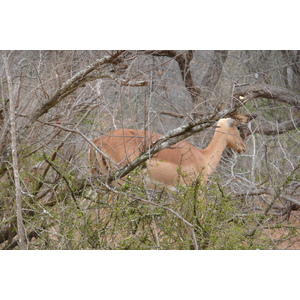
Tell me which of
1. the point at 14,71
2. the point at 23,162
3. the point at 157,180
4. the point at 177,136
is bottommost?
the point at 157,180

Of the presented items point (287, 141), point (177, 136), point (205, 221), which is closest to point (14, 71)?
point (177, 136)

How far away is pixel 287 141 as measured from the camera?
19.6 feet

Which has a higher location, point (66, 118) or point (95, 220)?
point (66, 118)

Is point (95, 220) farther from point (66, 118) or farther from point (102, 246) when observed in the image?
point (66, 118)

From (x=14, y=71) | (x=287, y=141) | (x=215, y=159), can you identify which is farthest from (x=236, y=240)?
(x=287, y=141)

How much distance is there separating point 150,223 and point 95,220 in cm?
35

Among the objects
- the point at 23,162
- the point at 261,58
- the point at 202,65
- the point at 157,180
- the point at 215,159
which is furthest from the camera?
the point at 202,65

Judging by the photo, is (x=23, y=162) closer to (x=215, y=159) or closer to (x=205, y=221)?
(x=205, y=221)

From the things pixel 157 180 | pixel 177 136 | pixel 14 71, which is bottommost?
pixel 157 180

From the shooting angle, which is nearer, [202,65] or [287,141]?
[287,141]
